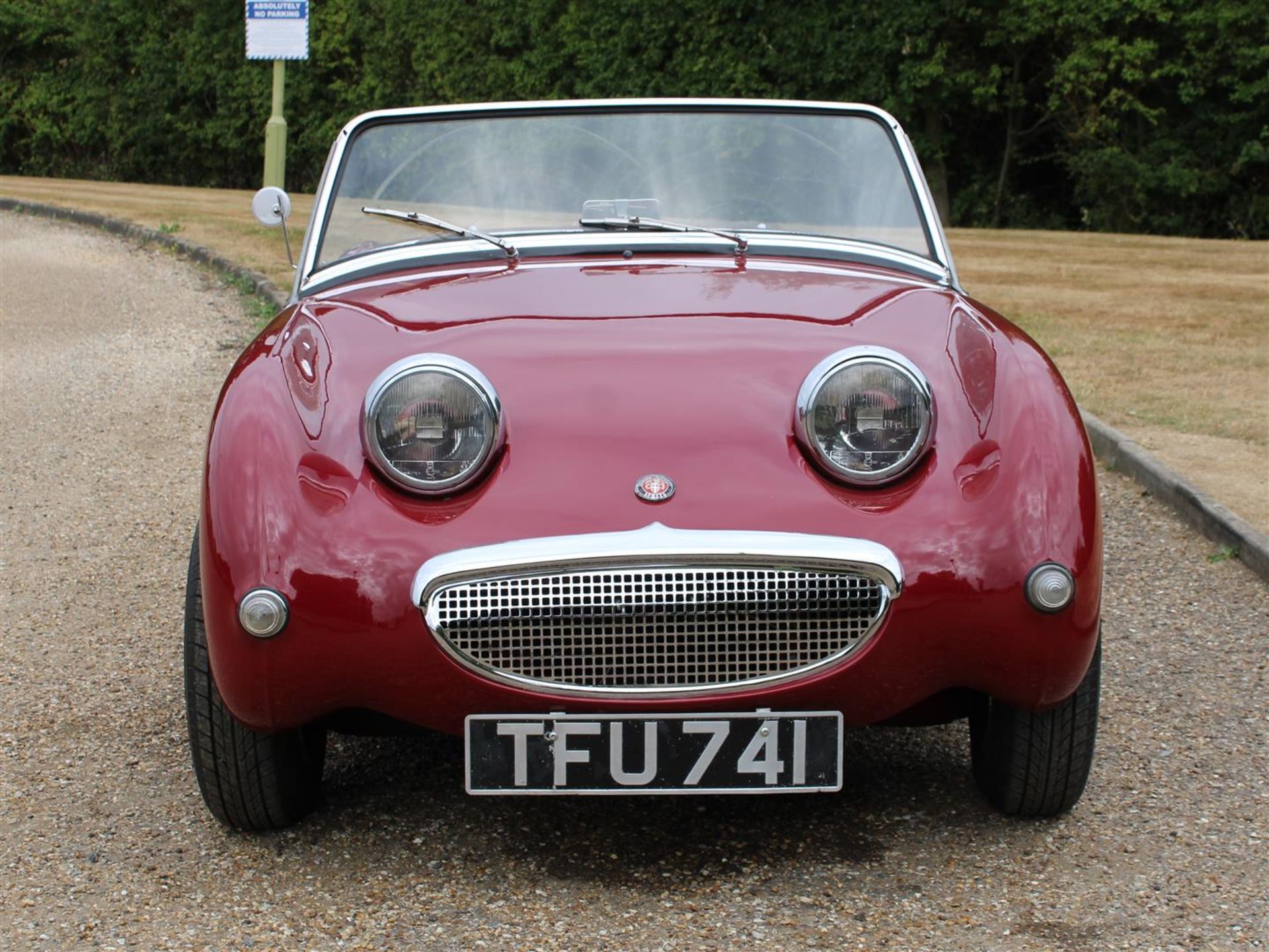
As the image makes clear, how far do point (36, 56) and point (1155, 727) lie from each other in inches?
1594

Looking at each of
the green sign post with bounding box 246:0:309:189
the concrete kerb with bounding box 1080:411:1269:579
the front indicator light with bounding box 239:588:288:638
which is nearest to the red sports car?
the front indicator light with bounding box 239:588:288:638

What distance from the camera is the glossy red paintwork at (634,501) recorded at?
284cm

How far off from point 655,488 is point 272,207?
6.92 feet

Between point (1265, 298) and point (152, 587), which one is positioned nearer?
point (152, 587)

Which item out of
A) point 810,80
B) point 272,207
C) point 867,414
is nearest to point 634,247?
point 867,414

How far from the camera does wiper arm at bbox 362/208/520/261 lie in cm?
382

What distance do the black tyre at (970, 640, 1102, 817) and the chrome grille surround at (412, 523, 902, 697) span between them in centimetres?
53

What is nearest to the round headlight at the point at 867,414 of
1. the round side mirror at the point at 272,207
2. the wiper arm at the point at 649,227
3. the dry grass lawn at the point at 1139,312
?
the wiper arm at the point at 649,227

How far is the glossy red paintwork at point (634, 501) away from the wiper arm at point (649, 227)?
0.71 m

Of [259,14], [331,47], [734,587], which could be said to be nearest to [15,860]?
[734,587]

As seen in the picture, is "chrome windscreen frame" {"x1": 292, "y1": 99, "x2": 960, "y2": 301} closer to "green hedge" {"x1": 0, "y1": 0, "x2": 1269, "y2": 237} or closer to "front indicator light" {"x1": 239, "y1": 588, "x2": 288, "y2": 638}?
"front indicator light" {"x1": 239, "y1": 588, "x2": 288, "y2": 638}

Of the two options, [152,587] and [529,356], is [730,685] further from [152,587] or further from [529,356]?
[152,587]

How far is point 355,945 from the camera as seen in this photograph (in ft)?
9.25

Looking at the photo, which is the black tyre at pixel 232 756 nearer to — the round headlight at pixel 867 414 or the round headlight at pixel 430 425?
the round headlight at pixel 430 425
